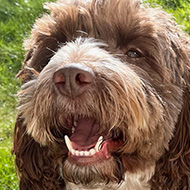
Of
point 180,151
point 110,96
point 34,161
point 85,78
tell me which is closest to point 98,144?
point 110,96

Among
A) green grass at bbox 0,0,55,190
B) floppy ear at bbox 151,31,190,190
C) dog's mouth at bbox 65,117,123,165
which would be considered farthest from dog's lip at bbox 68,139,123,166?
green grass at bbox 0,0,55,190

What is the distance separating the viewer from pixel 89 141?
10.0 ft

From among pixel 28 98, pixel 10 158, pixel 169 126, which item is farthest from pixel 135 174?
pixel 10 158

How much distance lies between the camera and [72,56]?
2.86 m

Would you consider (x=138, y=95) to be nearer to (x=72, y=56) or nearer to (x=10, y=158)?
(x=72, y=56)

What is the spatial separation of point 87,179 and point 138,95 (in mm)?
561

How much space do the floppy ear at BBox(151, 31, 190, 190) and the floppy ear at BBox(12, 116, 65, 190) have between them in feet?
2.25

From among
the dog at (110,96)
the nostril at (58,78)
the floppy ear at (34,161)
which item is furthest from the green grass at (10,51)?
the nostril at (58,78)

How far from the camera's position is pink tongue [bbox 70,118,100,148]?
9.97 ft

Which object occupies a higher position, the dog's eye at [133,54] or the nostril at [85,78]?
the nostril at [85,78]

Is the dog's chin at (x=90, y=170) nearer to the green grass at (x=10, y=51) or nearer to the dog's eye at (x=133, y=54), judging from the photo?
the dog's eye at (x=133, y=54)

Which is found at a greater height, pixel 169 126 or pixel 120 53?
pixel 120 53

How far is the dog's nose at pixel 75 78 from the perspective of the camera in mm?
2652

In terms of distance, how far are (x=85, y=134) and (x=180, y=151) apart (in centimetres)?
65
